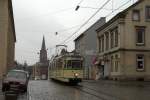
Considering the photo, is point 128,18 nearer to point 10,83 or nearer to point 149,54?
point 149,54

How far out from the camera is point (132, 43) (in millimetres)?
53625

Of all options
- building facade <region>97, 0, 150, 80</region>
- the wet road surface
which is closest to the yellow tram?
the wet road surface

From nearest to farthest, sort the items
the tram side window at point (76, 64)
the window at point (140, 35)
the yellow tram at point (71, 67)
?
the yellow tram at point (71, 67)
the tram side window at point (76, 64)
the window at point (140, 35)

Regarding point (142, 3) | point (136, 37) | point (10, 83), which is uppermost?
point (142, 3)

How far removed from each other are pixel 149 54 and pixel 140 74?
9.99 feet

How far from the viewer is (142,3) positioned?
54.3 meters

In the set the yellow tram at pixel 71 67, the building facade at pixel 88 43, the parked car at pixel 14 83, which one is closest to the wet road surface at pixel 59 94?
the parked car at pixel 14 83

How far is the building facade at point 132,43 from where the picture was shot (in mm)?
52719

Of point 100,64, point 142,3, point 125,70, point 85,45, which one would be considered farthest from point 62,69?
point 85,45

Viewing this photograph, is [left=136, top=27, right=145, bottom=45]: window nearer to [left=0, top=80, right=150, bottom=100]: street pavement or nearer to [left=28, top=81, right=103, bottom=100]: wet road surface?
[left=0, top=80, right=150, bottom=100]: street pavement

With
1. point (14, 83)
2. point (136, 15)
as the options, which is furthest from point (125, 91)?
point (136, 15)

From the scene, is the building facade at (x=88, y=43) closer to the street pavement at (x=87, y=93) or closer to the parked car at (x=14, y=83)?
the street pavement at (x=87, y=93)

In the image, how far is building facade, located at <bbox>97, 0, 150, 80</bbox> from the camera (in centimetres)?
5272

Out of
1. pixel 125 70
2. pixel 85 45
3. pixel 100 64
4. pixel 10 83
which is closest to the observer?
pixel 10 83
